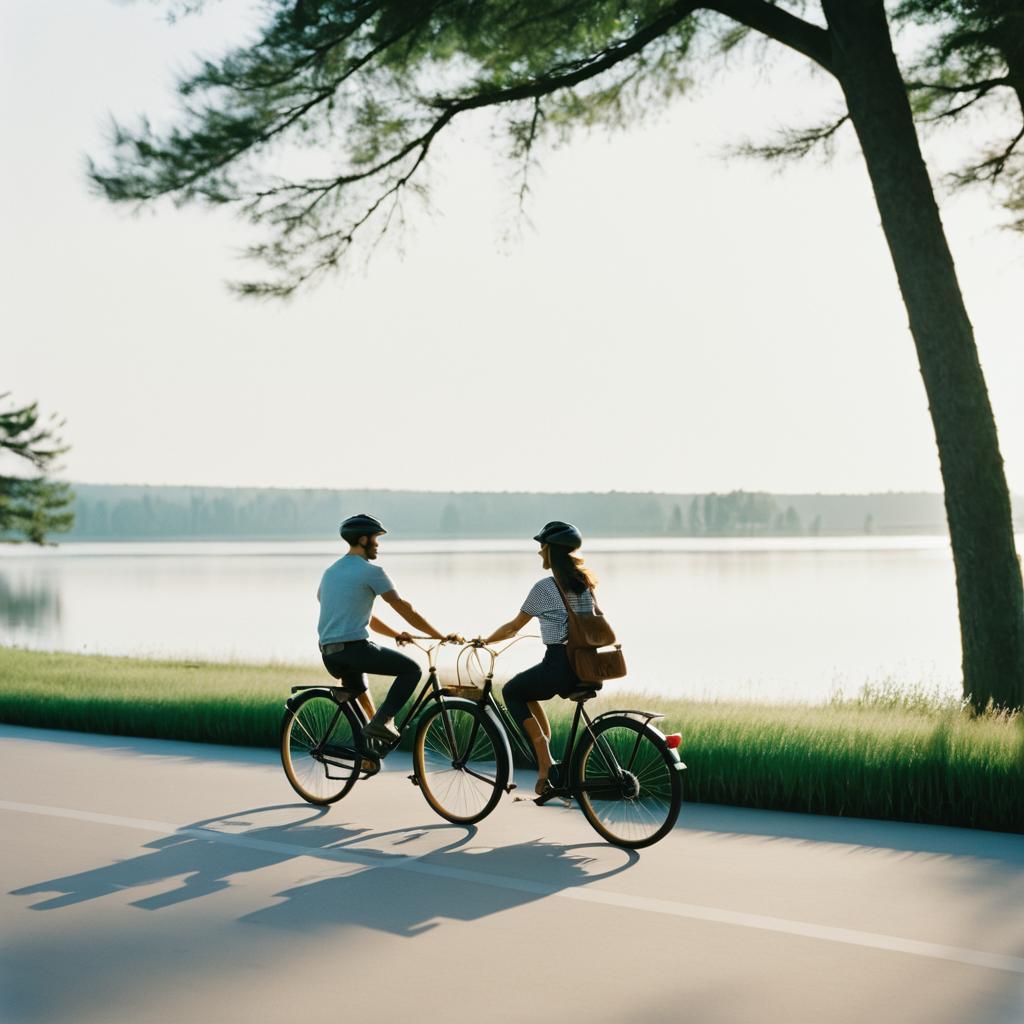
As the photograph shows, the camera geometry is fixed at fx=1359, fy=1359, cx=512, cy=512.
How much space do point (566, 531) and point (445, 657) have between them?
2433 centimetres

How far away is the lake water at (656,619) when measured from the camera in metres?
29.2

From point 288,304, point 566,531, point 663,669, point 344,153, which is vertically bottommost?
point 663,669

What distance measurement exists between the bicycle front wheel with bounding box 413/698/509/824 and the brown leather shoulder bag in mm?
669

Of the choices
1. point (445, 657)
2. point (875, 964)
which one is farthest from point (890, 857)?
point (445, 657)

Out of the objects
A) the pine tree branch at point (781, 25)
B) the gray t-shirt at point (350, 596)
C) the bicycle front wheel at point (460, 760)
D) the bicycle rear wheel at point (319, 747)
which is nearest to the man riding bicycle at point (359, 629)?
the gray t-shirt at point (350, 596)

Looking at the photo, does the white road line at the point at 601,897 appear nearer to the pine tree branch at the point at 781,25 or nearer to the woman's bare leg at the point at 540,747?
the woman's bare leg at the point at 540,747

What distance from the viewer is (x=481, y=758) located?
26.5ft

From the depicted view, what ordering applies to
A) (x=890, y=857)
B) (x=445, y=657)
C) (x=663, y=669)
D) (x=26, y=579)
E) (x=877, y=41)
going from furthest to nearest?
(x=26, y=579)
(x=445, y=657)
(x=663, y=669)
(x=877, y=41)
(x=890, y=857)

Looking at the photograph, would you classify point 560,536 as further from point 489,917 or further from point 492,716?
point 489,917

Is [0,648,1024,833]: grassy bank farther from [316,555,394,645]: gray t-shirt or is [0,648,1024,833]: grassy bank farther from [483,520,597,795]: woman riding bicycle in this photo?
[316,555,394,645]: gray t-shirt

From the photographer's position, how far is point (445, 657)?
31.9 metres

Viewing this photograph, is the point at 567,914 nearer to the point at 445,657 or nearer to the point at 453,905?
the point at 453,905

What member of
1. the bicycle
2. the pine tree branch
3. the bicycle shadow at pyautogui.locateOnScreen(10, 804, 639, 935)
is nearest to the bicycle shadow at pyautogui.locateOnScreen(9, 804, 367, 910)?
the bicycle shadow at pyautogui.locateOnScreen(10, 804, 639, 935)

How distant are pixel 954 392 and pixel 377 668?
6796mm
